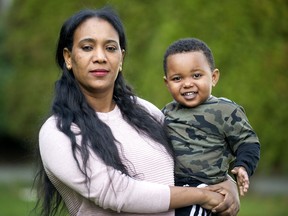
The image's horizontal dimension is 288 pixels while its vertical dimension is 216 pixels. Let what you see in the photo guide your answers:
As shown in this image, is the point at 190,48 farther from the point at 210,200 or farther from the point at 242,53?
the point at 242,53

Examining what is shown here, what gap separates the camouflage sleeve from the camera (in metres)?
3.45

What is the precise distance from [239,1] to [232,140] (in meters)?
7.08

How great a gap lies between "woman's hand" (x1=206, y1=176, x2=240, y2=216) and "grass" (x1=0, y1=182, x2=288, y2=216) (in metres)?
7.49

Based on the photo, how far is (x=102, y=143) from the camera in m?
3.30

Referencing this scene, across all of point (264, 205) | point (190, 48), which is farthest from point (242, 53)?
point (190, 48)

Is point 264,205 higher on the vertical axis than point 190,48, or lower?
lower

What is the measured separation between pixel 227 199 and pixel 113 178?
0.56m

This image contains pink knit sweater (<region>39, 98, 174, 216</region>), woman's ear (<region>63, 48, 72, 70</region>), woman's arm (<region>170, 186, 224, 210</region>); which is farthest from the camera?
woman's ear (<region>63, 48, 72, 70</region>)

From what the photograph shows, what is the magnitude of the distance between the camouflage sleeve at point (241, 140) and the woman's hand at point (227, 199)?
112 mm

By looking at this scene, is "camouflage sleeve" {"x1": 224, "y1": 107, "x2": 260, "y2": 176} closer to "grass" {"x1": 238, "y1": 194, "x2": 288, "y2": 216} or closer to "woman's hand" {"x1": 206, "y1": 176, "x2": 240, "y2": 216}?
"woman's hand" {"x1": 206, "y1": 176, "x2": 240, "y2": 216}

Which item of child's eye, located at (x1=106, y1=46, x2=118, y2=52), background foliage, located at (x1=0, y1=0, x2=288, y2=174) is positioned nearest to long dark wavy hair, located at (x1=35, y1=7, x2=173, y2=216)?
child's eye, located at (x1=106, y1=46, x2=118, y2=52)

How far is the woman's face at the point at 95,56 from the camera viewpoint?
3420 millimetres

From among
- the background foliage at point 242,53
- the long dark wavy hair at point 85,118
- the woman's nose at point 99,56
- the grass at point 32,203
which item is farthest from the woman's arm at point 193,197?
the grass at point 32,203

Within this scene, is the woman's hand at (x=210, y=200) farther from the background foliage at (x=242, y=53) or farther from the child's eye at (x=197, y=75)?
the background foliage at (x=242, y=53)
